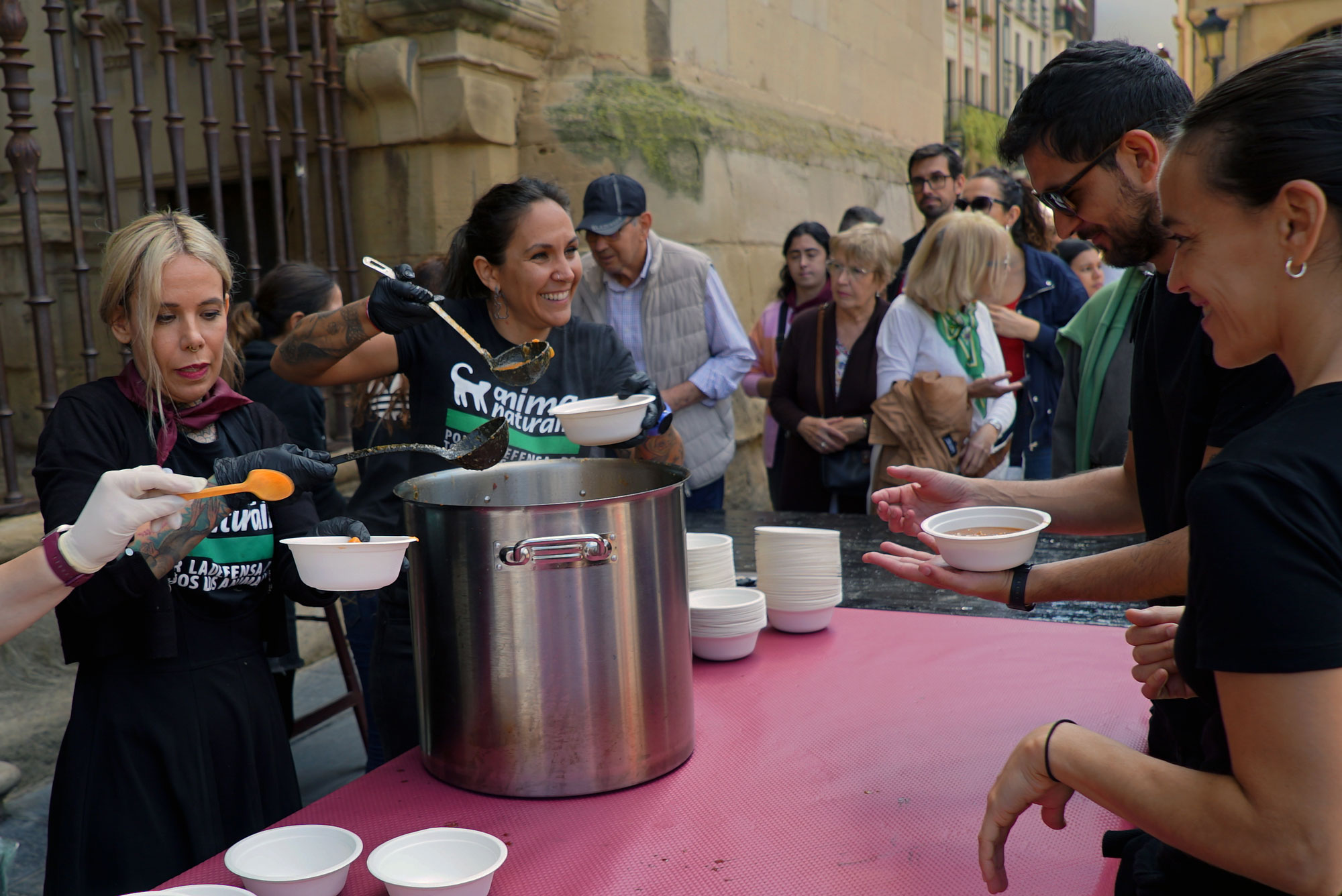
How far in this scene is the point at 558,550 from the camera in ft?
4.63

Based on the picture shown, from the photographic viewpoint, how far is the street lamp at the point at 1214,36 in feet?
64.3

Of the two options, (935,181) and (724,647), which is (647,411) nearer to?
(724,647)

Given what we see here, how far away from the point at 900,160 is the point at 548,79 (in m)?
3.89

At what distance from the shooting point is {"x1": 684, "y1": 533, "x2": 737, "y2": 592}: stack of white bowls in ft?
7.43

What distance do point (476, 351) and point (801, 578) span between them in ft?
2.99

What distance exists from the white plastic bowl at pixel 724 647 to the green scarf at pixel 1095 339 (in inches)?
76.1

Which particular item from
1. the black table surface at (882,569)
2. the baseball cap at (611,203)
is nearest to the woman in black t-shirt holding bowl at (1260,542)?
the black table surface at (882,569)

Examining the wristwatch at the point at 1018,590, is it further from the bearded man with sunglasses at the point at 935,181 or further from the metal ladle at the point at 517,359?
the bearded man with sunglasses at the point at 935,181

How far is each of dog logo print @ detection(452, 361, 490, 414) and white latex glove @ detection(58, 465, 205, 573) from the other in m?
0.87

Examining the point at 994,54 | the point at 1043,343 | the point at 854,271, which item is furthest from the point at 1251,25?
the point at 854,271

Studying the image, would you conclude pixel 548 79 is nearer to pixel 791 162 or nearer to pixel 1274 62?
pixel 791 162

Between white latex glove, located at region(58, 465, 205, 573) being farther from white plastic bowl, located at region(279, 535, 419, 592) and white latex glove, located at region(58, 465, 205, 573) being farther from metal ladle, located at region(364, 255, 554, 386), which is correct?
metal ladle, located at region(364, 255, 554, 386)

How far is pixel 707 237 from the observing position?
5551mm

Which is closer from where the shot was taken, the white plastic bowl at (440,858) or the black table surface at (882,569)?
the white plastic bowl at (440,858)
